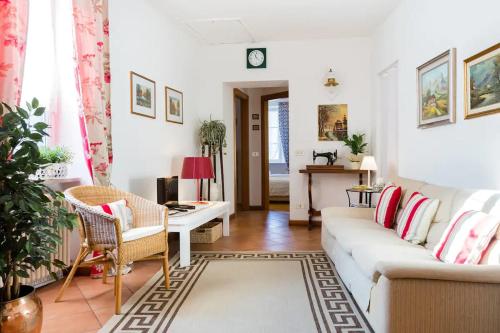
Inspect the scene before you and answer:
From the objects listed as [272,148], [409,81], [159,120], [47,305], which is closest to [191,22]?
[159,120]

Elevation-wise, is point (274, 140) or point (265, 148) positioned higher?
point (274, 140)

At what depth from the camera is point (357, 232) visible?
10.6 ft

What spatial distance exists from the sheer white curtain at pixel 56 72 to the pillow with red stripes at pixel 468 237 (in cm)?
285

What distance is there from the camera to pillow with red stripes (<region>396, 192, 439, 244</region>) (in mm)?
2914

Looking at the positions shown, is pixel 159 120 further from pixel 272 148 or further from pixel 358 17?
pixel 272 148

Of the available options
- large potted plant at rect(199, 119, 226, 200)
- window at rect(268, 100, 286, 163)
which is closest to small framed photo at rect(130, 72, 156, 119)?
large potted plant at rect(199, 119, 226, 200)

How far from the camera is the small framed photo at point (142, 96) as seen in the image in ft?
13.7

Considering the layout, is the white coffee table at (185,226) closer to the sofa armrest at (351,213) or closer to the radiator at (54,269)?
the radiator at (54,269)

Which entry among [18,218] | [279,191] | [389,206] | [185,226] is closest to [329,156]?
[389,206]

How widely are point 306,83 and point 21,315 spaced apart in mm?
5011

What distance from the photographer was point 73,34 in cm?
332

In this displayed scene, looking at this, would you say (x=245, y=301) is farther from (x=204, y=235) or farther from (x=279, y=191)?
(x=279, y=191)

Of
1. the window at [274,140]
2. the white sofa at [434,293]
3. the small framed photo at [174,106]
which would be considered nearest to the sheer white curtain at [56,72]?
the small framed photo at [174,106]

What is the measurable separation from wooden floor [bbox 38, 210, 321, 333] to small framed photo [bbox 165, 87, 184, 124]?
1.70m
